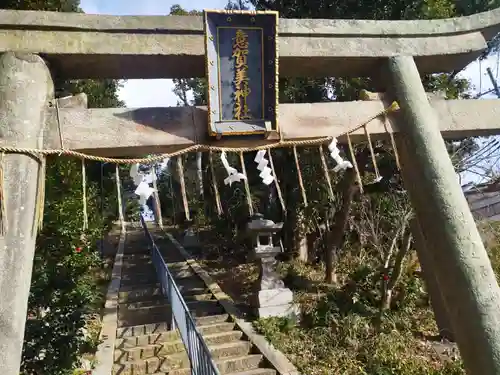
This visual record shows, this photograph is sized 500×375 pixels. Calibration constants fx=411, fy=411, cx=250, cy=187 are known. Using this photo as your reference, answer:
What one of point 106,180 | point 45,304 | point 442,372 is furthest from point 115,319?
point 106,180

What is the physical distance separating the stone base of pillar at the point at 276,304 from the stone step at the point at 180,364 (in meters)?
1.48

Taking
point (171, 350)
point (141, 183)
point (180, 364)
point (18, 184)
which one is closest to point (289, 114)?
point (141, 183)

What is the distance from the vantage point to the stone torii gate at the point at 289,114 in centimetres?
333

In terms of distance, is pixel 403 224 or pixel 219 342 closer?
pixel 219 342

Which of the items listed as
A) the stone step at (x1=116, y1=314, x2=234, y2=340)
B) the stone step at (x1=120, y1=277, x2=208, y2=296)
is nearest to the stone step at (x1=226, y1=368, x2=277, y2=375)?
the stone step at (x1=116, y1=314, x2=234, y2=340)

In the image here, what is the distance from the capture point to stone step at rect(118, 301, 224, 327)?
30.1 ft

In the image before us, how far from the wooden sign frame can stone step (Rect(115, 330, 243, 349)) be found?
5259 millimetres

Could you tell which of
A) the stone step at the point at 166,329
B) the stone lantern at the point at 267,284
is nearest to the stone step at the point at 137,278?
the stone step at the point at 166,329

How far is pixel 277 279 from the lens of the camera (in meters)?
9.48

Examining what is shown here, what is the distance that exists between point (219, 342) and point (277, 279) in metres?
2.15

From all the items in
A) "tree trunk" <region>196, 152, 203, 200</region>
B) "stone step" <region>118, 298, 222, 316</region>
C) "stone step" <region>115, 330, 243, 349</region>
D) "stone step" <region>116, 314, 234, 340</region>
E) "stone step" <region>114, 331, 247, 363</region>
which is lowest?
"stone step" <region>114, 331, 247, 363</region>

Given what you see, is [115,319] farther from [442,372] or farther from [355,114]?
[355,114]

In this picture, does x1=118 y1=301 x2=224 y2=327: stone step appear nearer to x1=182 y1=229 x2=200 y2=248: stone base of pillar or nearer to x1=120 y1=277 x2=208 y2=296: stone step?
x1=120 y1=277 x2=208 y2=296: stone step

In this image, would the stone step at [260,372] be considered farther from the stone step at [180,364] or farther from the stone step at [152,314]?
the stone step at [152,314]
